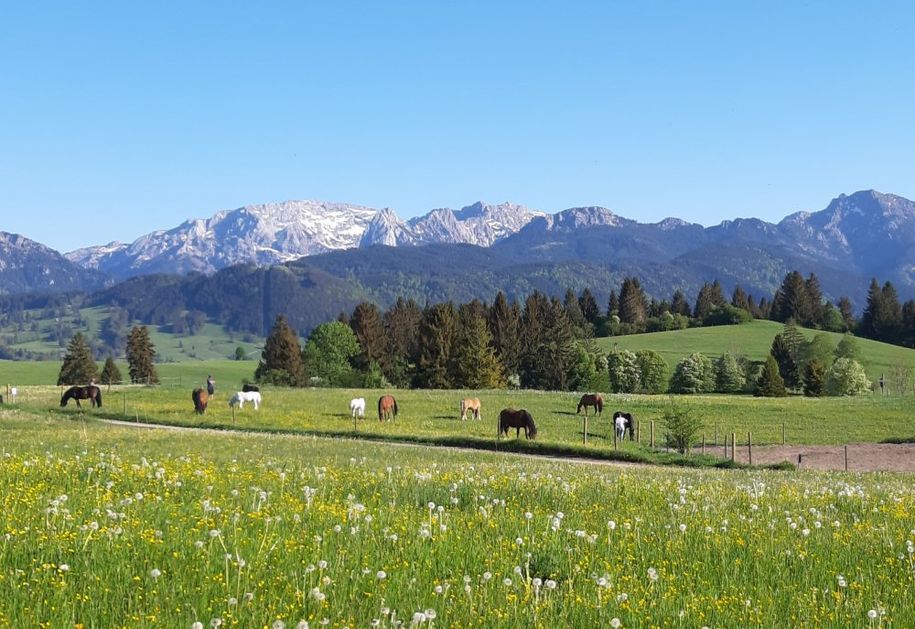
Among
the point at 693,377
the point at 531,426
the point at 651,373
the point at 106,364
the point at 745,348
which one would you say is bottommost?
the point at 531,426

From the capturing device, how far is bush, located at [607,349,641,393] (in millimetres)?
148375

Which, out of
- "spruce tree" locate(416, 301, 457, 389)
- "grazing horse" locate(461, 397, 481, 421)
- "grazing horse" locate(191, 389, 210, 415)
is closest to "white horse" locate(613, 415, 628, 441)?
"grazing horse" locate(461, 397, 481, 421)

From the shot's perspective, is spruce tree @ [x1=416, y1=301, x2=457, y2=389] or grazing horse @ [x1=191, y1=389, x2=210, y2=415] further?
spruce tree @ [x1=416, y1=301, x2=457, y2=389]

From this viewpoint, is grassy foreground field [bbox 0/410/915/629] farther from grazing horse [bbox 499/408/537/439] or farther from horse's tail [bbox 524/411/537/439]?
grazing horse [bbox 499/408/537/439]

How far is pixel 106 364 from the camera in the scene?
513 feet

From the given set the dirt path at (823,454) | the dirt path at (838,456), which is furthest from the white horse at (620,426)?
the dirt path at (838,456)

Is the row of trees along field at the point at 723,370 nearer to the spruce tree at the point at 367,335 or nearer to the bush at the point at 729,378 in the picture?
the bush at the point at 729,378

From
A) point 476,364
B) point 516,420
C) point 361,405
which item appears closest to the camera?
point 516,420

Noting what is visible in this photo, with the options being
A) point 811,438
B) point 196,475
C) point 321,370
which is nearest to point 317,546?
point 196,475

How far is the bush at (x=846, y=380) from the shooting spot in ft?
444

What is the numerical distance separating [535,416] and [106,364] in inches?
4297

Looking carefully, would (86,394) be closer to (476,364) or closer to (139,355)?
(476,364)

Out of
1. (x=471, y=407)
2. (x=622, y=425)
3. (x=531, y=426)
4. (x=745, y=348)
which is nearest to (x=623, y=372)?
(x=745, y=348)

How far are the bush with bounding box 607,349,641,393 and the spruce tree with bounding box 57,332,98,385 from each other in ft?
284
